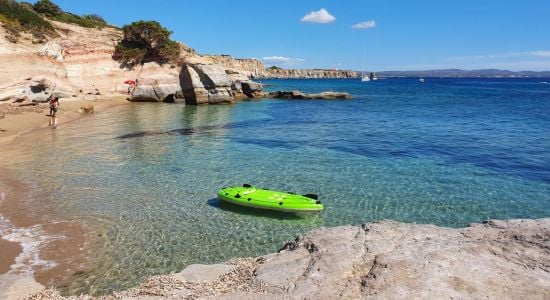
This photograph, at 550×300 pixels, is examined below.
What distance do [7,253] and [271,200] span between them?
22.5 ft

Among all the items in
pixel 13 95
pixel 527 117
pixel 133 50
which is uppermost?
pixel 133 50

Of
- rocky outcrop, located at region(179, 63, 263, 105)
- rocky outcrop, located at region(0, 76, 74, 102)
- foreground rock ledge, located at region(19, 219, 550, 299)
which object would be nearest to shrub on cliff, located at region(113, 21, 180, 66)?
rocky outcrop, located at region(179, 63, 263, 105)

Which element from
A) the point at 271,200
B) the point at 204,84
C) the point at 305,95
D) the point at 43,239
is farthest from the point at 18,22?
the point at 271,200

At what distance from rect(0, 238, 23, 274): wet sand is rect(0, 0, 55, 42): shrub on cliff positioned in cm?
3721

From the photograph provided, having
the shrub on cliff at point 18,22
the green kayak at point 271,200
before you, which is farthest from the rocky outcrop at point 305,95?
the green kayak at point 271,200

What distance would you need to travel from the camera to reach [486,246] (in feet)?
23.2

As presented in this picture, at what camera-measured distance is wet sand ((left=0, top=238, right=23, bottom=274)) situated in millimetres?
9311

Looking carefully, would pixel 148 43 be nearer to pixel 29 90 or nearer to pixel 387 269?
pixel 29 90

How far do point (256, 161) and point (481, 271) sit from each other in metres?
14.3

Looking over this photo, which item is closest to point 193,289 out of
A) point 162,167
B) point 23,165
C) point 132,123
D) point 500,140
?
point 162,167

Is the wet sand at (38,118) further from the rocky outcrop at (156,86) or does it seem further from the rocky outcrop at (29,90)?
the rocky outcrop at (156,86)

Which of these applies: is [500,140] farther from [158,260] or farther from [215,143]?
[158,260]

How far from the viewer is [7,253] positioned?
9.98 meters

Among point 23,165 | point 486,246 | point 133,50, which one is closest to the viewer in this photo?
point 486,246
